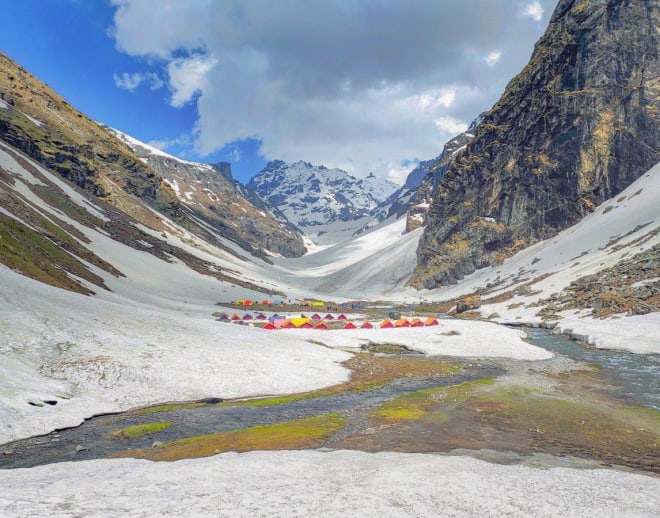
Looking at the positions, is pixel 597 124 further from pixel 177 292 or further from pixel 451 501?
pixel 451 501

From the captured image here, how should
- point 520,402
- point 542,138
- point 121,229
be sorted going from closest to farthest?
1. point 520,402
2. point 121,229
3. point 542,138

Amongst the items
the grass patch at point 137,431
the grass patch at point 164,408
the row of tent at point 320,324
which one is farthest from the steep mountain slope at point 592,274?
the grass patch at point 137,431

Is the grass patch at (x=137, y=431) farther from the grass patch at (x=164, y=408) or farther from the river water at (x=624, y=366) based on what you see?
the river water at (x=624, y=366)

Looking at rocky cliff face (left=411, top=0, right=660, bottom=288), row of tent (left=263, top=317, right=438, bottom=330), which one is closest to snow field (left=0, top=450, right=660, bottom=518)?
row of tent (left=263, top=317, right=438, bottom=330)

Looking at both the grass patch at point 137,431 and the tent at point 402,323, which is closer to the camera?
the grass patch at point 137,431

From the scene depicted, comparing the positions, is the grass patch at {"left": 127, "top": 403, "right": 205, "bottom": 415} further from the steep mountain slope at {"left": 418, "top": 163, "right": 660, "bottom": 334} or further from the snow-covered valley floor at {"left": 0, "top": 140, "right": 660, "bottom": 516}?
the steep mountain slope at {"left": 418, "top": 163, "right": 660, "bottom": 334}

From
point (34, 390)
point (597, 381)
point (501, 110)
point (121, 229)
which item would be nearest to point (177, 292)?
point (121, 229)
